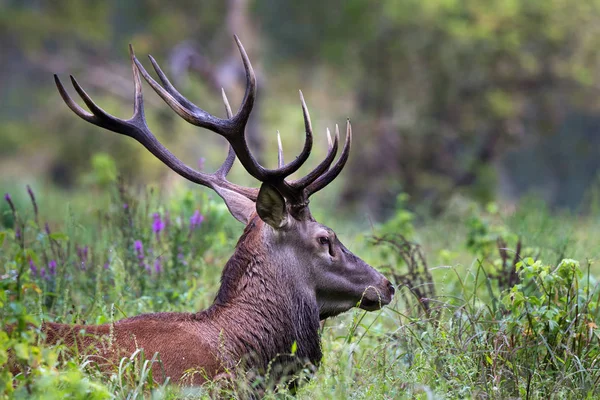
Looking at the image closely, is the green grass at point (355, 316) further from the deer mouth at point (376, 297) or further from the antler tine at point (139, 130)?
the antler tine at point (139, 130)

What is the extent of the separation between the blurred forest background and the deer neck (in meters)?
5.53

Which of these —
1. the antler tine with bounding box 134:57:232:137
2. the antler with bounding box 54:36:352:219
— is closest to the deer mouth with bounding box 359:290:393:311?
the antler with bounding box 54:36:352:219

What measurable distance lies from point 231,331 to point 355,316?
2.05 ft

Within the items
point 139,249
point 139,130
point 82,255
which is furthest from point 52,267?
point 139,130

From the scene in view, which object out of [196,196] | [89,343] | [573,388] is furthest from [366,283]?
[196,196]

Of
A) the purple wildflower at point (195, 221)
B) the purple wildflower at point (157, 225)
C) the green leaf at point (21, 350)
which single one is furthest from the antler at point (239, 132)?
the green leaf at point (21, 350)

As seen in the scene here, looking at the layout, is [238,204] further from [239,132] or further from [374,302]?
[374,302]

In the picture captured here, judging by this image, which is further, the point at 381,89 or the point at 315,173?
the point at 381,89

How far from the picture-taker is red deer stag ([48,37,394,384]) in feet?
12.8

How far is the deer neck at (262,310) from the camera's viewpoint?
4.19 meters

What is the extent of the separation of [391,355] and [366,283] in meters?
0.45

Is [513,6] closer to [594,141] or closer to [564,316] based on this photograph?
[594,141]

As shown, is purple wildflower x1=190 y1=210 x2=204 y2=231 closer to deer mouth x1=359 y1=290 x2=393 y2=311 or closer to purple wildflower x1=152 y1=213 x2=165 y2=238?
purple wildflower x1=152 y1=213 x2=165 y2=238

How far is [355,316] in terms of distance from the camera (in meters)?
4.27
